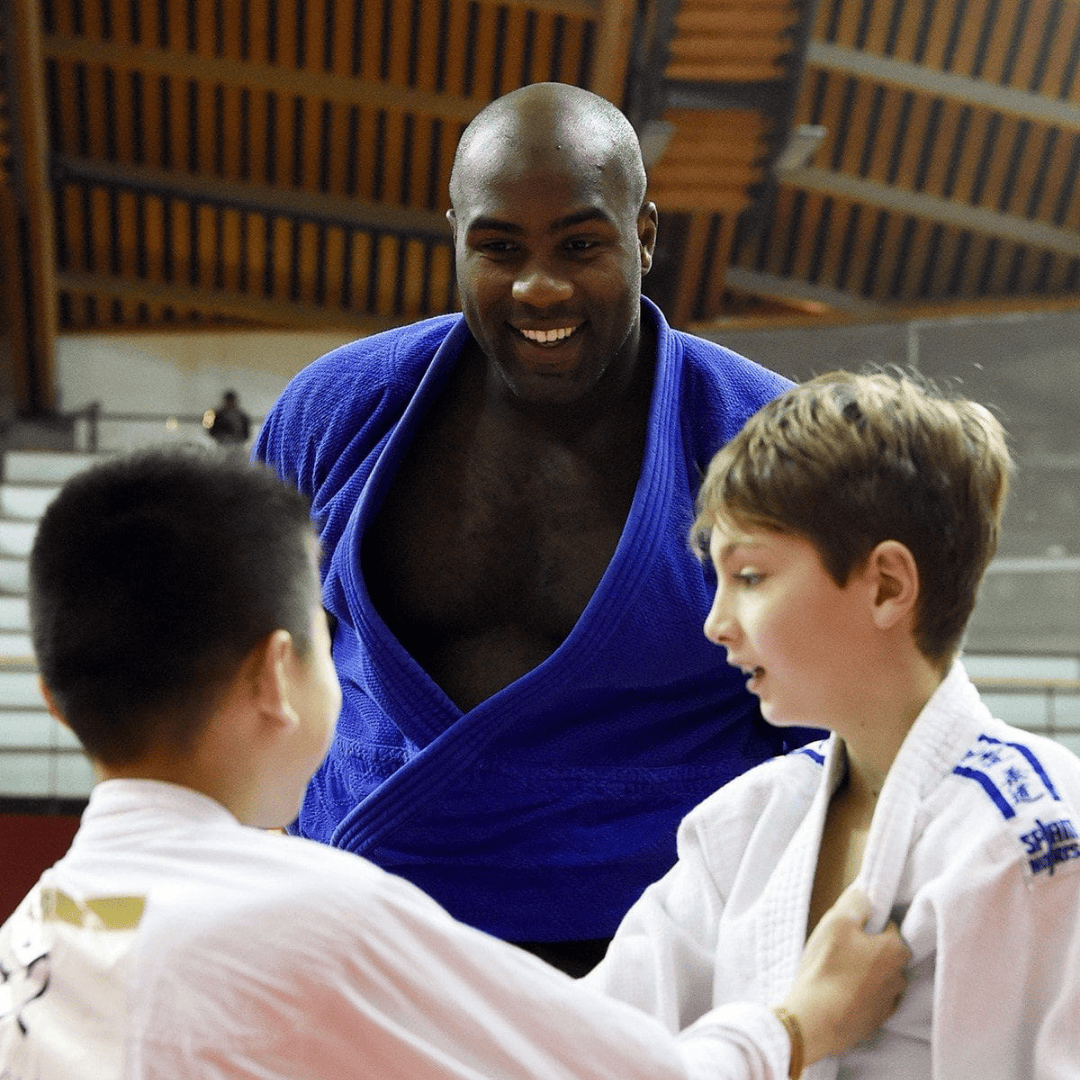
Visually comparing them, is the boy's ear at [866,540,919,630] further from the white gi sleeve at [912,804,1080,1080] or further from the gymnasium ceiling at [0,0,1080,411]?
the gymnasium ceiling at [0,0,1080,411]

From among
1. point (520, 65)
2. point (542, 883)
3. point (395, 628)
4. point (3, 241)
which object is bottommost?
point (3, 241)

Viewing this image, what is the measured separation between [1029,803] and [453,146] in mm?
7330

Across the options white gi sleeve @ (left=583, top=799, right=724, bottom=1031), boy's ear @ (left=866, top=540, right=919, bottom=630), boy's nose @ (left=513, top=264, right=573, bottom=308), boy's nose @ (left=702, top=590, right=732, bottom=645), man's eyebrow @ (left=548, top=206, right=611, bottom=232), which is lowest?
white gi sleeve @ (left=583, top=799, right=724, bottom=1031)

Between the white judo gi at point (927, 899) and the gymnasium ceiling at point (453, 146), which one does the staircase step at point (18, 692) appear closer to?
the white judo gi at point (927, 899)

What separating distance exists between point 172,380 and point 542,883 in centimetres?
792

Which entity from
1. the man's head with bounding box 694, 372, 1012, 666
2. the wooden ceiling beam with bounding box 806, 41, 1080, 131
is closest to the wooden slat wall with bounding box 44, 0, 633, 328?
the wooden ceiling beam with bounding box 806, 41, 1080, 131

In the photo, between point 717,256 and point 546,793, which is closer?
point 546,793

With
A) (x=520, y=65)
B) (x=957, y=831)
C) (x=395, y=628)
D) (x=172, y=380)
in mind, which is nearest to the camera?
(x=957, y=831)

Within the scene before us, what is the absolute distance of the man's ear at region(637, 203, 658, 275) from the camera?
1.84m

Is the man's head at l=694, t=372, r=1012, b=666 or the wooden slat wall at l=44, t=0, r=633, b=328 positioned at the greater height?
the man's head at l=694, t=372, r=1012, b=666

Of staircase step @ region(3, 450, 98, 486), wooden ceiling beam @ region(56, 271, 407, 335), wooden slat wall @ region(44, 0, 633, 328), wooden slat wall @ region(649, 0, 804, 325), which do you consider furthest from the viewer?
wooden ceiling beam @ region(56, 271, 407, 335)

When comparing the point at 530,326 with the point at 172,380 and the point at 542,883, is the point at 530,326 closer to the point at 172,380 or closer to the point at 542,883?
the point at 542,883

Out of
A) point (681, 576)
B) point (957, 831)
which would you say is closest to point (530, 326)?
point (681, 576)

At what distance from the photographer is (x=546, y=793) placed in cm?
166
